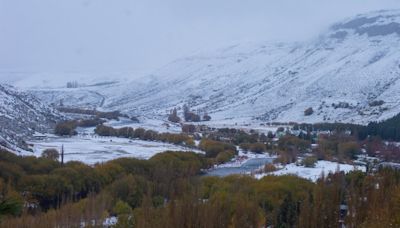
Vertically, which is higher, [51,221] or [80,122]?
[80,122]

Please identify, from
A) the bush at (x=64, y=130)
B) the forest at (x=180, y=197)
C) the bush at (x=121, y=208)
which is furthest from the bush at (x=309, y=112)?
the bush at (x=121, y=208)

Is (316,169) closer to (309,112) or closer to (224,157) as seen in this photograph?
(224,157)

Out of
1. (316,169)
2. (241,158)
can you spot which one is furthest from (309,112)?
(316,169)

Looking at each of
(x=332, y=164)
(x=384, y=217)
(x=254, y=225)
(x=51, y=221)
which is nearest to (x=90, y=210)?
(x=51, y=221)

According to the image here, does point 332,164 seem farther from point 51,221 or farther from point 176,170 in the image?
point 51,221

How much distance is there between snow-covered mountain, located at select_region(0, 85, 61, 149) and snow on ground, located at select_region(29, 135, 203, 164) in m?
5.81

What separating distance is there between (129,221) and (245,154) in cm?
6940

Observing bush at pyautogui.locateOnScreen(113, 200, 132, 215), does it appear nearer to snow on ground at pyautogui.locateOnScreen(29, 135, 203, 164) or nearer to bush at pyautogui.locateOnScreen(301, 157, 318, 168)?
snow on ground at pyautogui.locateOnScreen(29, 135, 203, 164)

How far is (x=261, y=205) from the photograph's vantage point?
48.8 metres

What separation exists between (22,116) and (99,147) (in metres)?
37.2

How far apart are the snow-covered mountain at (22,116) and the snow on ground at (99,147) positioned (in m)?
5.81

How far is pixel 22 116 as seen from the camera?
131875 mm

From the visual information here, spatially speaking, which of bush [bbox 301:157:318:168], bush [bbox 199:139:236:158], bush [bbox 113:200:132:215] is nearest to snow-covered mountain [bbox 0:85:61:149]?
bush [bbox 199:139:236:158]

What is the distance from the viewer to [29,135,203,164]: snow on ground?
86787 millimetres
